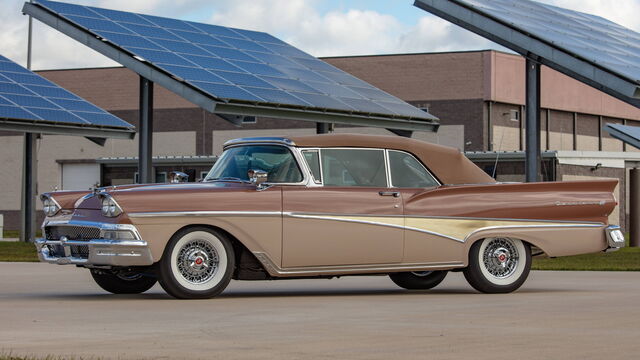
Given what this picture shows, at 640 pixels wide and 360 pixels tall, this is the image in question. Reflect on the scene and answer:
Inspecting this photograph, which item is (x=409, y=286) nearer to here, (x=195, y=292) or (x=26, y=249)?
(x=195, y=292)

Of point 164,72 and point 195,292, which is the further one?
point 164,72

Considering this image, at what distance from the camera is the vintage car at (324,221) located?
36.6ft

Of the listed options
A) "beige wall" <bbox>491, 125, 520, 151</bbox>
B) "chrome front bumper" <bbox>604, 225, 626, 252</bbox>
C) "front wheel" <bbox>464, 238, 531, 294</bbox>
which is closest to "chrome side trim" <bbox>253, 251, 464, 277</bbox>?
"front wheel" <bbox>464, 238, 531, 294</bbox>

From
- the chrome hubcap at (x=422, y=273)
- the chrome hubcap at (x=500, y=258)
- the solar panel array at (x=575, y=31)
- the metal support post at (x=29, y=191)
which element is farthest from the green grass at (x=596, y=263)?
the metal support post at (x=29, y=191)

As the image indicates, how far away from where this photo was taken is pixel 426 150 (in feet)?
41.4

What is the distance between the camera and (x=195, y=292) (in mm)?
11180

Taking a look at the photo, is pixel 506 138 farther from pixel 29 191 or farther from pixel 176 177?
pixel 176 177

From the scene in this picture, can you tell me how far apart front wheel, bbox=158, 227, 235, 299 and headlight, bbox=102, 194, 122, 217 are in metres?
0.58

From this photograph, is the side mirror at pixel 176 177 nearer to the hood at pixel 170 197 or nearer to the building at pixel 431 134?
the hood at pixel 170 197

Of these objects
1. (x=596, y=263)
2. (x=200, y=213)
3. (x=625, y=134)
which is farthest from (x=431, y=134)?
(x=200, y=213)

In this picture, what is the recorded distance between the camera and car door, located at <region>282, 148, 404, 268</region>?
1161 centimetres

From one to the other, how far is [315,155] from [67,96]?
18254mm

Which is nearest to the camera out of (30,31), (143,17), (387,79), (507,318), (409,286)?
(507,318)

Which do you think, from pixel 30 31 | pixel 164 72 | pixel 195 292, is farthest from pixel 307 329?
pixel 30 31
